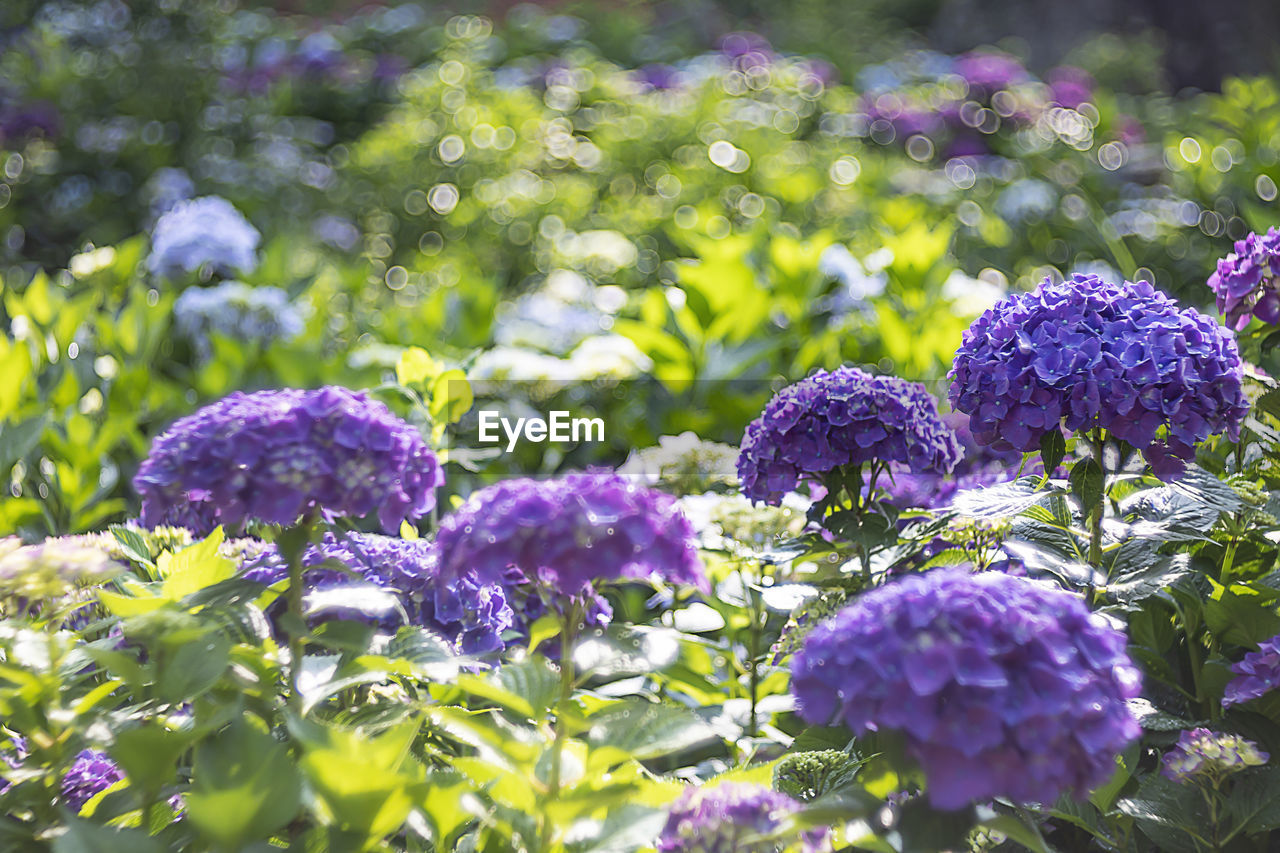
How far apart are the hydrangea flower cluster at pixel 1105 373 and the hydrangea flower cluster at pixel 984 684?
41 cm

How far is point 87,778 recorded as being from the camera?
134 centimetres

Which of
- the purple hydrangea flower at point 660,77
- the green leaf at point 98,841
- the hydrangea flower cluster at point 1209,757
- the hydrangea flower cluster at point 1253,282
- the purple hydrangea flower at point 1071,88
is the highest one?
the hydrangea flower cluster at point 1253,282

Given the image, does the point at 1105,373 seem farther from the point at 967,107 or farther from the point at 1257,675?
the point at 967,107

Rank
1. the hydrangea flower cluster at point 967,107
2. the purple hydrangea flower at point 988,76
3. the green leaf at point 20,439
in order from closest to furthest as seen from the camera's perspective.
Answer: the green leaf at point 20,439, the hydrangea flower cluster at point 967,107, the purple hydrangea flower at point 988,76

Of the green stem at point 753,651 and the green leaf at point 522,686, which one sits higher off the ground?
the green leaf at point 522,686

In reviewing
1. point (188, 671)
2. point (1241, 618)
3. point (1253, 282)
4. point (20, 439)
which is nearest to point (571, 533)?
point (188, 671)

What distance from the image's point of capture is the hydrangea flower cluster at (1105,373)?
52.6 inches

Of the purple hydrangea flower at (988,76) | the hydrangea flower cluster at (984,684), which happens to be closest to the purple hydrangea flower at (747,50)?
the purple hydrangea flower at (988,76)

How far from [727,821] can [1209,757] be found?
594 millimetres

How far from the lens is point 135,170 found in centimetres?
553

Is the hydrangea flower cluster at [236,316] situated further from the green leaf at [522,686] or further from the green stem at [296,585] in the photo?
the green leaf at [522,686]

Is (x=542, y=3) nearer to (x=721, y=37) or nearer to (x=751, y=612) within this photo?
(x=721, y=37)

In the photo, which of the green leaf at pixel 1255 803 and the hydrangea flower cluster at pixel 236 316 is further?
the hydrangea flower cluster at pixel 236 316

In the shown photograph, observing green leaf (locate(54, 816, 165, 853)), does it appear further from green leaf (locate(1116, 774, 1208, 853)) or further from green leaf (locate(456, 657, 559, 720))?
green leaf (locate(1116, 774, 1208, 853))
